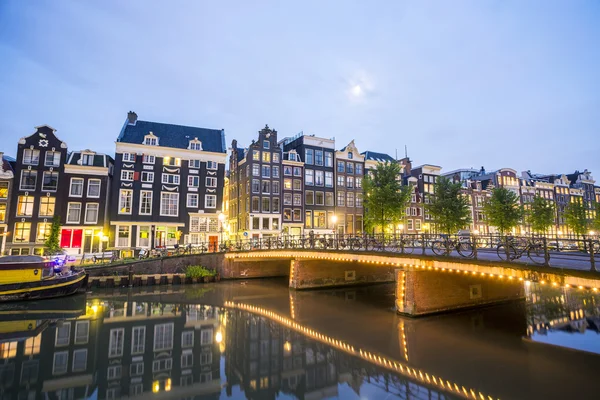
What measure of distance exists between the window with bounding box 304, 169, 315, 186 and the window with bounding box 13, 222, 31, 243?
1409 inches

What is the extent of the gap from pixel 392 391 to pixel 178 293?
74.7ft

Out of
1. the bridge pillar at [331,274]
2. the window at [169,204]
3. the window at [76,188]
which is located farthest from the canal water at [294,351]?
the window at [76,188]

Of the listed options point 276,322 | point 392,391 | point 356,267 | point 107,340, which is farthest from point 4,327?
point 356,267

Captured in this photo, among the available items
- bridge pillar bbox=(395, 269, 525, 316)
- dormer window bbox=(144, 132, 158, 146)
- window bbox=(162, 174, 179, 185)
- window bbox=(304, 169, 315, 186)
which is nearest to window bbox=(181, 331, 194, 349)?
bridge pillar bbox=(395, 269, 525, 316)

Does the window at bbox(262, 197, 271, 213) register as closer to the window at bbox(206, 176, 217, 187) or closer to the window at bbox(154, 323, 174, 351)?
the window at bbox(206, 176, 217, 187)

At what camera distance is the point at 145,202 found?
141ft

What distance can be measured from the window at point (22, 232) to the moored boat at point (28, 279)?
17176 mm

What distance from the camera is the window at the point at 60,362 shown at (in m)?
12.9

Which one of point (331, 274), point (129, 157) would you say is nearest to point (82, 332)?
point (331, 274)

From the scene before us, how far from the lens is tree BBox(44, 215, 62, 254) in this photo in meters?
35.2

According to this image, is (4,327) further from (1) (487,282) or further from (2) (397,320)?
(1) (487,282)

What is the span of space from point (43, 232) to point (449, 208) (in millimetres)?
49098

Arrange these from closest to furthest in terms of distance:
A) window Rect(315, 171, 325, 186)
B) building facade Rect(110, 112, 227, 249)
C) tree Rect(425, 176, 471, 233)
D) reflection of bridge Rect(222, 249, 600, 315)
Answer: reflection of bridge Rect(222, 249, 600, 315) → tree Rect(425, 176, 471, 233) → building facade Rect(110, 112, 227, 249) → window Rect(315, 171, 325, 186)

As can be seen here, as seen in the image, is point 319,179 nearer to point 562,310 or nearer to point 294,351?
point 562,310
